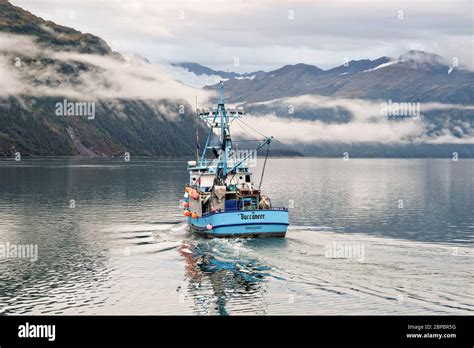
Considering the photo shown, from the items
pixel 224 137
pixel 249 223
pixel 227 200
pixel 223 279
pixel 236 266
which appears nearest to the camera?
pixel 223 279

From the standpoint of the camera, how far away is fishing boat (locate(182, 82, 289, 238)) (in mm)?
75562

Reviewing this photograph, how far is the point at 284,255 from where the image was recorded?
66188 mm

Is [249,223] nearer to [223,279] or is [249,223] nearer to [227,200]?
[227,200]

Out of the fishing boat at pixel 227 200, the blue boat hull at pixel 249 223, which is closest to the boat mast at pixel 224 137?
the fishing boat at pixel 227 200

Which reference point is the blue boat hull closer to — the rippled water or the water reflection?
the rippled water

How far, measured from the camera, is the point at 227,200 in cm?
8194

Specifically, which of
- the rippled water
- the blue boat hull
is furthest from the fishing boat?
the rippled water

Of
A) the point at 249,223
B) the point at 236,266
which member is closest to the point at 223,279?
the point at 236,266

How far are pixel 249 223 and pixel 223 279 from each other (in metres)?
19.1

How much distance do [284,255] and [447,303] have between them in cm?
2198

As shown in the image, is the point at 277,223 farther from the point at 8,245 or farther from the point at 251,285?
the point at 8,245

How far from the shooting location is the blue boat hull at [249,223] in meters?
75.2
